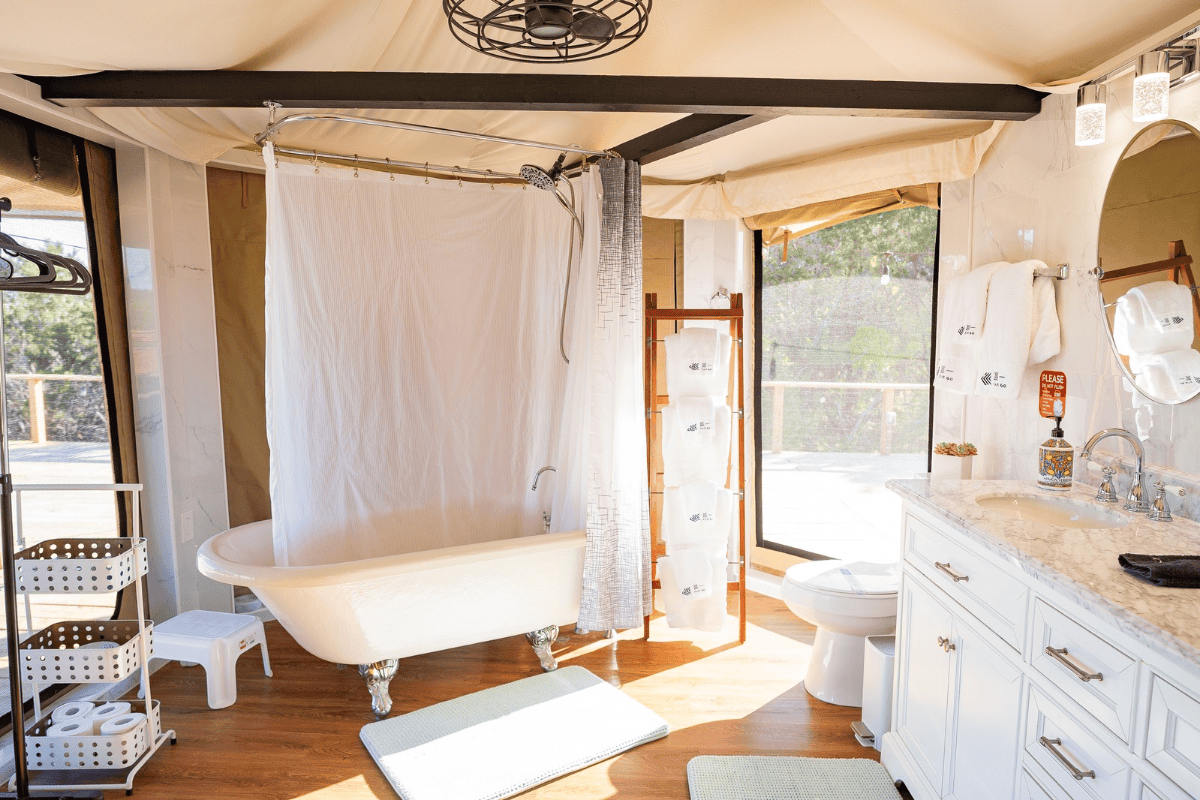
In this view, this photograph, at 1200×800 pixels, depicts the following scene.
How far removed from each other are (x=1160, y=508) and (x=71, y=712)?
10.4ft

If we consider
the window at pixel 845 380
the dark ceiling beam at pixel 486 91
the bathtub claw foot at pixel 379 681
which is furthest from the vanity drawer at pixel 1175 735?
the window at pixel 845 380

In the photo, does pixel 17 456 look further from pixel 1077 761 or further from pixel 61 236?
pixel 1077 761

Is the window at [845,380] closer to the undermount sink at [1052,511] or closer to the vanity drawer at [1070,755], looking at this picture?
the undermount sink at [1052,511]

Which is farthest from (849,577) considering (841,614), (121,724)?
(121,724)

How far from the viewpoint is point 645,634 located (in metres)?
3.37

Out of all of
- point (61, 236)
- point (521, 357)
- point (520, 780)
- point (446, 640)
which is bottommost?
point (520, 780)

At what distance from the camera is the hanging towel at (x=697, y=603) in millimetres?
3230

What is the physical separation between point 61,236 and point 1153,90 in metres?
3.42

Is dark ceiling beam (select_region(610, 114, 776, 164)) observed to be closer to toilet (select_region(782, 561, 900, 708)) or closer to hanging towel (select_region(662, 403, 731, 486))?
hanging towel (select_region(662, 403, 731, 486))

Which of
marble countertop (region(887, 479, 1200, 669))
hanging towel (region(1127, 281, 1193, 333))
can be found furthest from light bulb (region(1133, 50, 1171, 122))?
marble countertop (region(887, 479, 1200, 669))

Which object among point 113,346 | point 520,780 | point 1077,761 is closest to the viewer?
point 1077,761

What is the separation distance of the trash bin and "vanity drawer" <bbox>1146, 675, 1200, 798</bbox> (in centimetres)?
121

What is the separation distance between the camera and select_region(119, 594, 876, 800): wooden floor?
92.6 inches

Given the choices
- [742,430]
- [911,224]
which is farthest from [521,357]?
[911,224]
